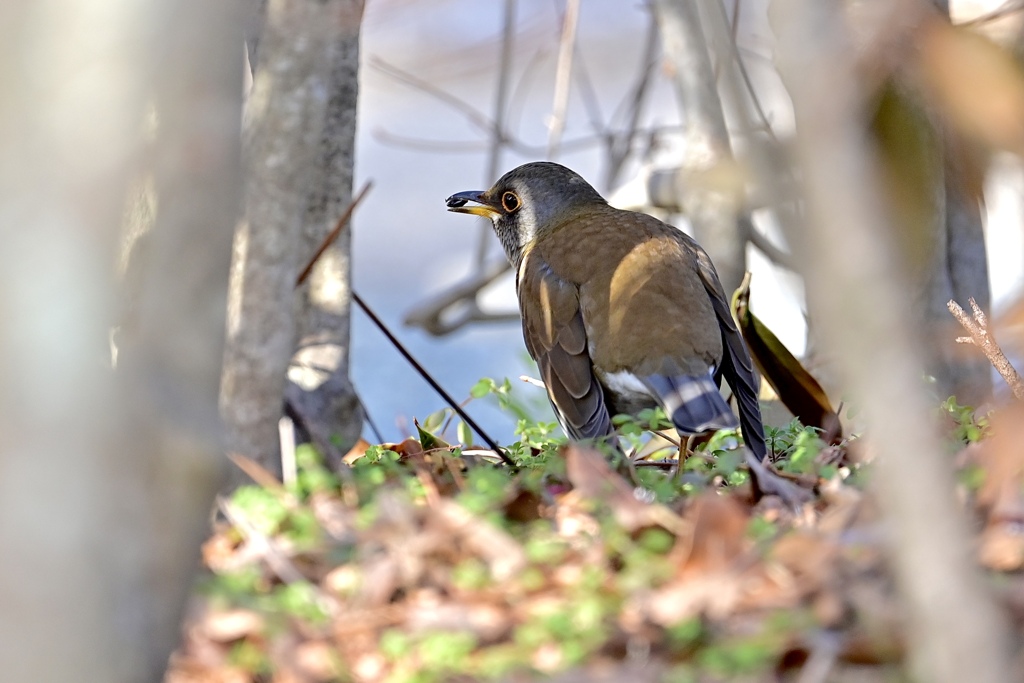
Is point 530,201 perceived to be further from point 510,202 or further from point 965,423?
point 965,423

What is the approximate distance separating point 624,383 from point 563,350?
0.36 m

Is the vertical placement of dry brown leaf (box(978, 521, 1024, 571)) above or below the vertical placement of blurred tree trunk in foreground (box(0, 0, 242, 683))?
below

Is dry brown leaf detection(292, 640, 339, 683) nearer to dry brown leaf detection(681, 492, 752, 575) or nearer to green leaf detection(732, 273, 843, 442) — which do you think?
dry brown leaf detection(681, 492, 752, 575)

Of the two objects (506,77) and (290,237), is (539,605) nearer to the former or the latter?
(290,237)

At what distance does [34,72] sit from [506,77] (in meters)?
5.58

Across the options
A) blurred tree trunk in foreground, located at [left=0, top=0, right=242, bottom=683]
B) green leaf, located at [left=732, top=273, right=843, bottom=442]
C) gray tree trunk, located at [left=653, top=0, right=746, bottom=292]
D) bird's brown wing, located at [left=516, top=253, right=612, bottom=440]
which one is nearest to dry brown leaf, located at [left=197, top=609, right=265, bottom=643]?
blurred tree trunk in foreground, located at [left=0, top=0, right=242, bottom=683]

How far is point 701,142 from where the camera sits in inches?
245

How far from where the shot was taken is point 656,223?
5418 millimetres

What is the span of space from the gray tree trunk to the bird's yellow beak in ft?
3.65

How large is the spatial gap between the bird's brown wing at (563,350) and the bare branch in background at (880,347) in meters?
2.67

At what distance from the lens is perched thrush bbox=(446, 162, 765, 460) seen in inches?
178

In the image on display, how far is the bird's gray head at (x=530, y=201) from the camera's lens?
6086 mm

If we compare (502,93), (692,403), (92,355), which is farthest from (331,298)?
(502,93)

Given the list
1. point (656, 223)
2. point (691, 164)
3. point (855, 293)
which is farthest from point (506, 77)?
point (855, 293)
